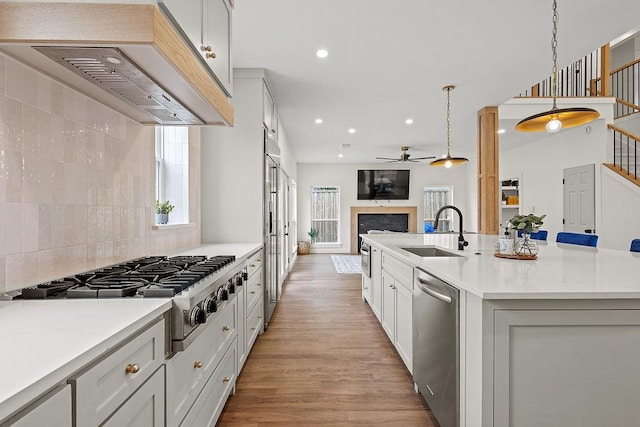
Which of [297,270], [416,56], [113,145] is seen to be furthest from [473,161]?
[113,145]

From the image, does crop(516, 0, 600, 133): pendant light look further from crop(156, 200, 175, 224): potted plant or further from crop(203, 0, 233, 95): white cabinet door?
crop(156, 200, 175, 224): potted plant

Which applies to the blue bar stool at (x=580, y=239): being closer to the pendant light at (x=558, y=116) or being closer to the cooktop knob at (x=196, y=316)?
the pendant light at (x=558, y=116)

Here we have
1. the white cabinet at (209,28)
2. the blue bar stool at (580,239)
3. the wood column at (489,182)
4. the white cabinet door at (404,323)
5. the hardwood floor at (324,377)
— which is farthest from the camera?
the wood column at (489,182)

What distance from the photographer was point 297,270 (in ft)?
23.0

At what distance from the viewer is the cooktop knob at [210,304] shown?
1395 mm

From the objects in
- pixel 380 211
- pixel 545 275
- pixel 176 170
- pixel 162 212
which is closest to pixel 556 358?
pixel 545 275

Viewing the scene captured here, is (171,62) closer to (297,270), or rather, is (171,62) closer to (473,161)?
(297,270)

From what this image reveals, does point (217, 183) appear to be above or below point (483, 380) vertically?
above

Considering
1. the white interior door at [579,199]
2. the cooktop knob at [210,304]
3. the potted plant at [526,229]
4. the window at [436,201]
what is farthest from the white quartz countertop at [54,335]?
the window at [436,201]

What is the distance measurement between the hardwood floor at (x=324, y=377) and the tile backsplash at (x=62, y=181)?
121 centimetres

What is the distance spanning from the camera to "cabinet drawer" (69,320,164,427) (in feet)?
2.45

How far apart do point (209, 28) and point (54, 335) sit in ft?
4.88

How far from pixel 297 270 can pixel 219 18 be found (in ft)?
18.4

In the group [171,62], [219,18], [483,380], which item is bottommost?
[483,380]
